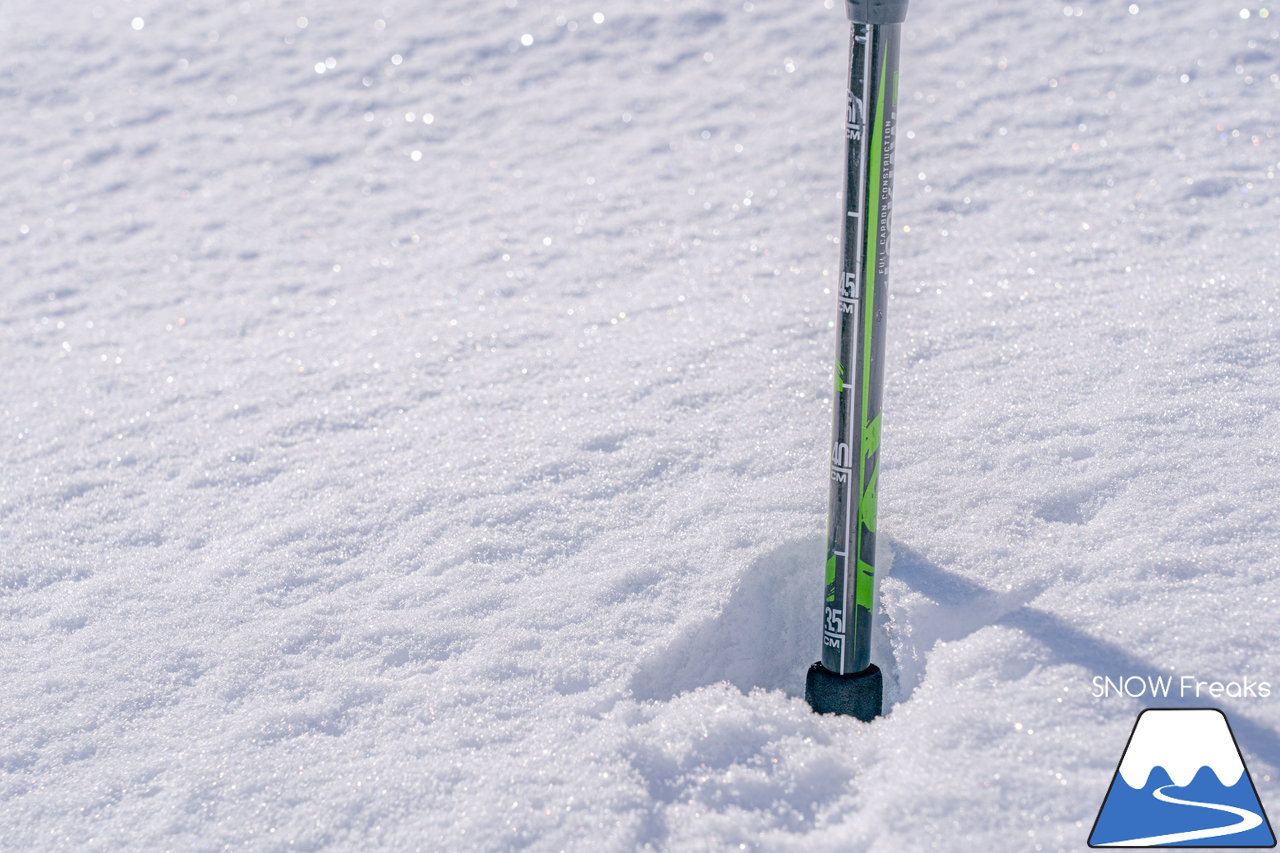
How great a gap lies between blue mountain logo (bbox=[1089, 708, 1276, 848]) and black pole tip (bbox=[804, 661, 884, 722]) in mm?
474

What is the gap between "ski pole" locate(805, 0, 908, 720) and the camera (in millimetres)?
1803

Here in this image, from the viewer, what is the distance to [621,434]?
3094mm

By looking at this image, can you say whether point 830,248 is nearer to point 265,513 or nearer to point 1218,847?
point 265,513

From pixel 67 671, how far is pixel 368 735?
789 millimetres

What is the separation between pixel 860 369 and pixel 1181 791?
2.92 ft

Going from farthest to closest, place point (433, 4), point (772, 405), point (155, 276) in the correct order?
point (433, 4)
point (155, 276)
point (772, 405)

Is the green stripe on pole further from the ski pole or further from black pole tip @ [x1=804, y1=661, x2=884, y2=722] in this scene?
black pole tip @ [x1=804, y1=661, x2=884, y2=722]

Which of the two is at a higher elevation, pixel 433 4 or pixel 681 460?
pixel 433 4

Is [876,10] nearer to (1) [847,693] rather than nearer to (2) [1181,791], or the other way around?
(1) [847,693]

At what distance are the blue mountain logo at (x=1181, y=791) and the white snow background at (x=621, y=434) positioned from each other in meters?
0.04

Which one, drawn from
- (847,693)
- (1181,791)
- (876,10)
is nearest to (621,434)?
(847,693)

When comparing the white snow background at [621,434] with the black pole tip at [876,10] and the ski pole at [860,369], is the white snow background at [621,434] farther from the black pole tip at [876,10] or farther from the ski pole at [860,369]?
the black pole tip at [876,10]

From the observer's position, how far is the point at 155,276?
14.6ft

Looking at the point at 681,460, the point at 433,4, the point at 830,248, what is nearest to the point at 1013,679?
the point at 681,460
